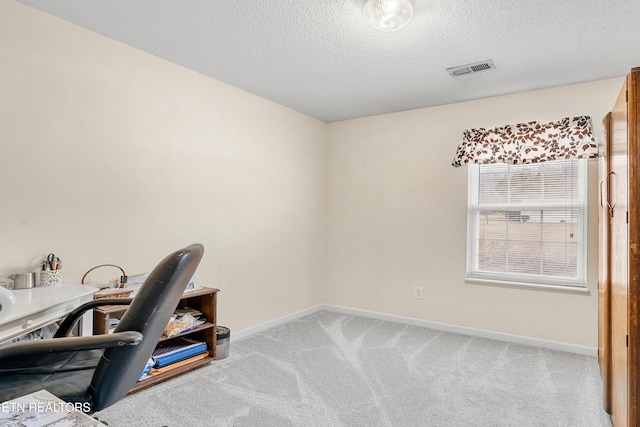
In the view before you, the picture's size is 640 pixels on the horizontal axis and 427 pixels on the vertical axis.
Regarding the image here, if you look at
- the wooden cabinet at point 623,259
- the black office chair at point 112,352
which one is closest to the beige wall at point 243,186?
the black office chair at point 112,352

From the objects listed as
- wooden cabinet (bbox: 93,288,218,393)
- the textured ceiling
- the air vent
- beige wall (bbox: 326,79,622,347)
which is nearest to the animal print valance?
beige wall (bbox: 326,79,622,347)

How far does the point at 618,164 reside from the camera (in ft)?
5.84

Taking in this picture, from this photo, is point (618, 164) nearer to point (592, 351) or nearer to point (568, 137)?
point (568, 137)

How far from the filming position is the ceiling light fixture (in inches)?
77.7

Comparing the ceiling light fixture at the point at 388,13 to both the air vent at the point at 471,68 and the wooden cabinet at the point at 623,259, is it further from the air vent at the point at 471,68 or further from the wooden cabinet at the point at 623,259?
the wooden cabinet at the point at 623,259

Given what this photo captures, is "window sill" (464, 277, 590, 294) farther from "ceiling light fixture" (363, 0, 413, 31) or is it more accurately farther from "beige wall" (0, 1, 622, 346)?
"ceiling light fixture" (363, 0, 413, 31)

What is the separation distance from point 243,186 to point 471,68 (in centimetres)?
213

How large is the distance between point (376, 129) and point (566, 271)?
2.27 metres

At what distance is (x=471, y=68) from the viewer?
283cm

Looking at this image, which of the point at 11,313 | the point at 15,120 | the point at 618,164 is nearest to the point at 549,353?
the point at 618,164

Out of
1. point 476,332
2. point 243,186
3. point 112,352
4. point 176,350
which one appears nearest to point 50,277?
point 176,350

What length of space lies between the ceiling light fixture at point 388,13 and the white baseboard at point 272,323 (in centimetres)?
266

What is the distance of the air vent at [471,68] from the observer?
2.75 metres

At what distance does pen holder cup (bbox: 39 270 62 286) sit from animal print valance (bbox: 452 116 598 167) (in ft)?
10.8
